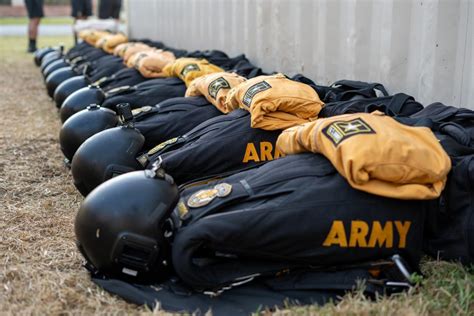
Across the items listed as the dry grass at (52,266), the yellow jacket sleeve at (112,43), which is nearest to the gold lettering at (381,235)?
the dry grass at (52,266)

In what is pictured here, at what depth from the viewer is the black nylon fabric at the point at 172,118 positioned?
4.21 meters

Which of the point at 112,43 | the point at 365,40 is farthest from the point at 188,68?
the point at 112,43

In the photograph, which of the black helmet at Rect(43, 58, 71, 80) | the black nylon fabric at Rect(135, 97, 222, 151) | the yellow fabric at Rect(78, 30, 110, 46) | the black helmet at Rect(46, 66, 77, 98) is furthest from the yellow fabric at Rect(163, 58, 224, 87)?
the yellow fabric at Rect(78, 30, 110, 46)

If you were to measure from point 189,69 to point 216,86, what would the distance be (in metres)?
1.14

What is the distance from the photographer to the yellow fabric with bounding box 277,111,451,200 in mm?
2547

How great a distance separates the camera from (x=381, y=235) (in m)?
2.62

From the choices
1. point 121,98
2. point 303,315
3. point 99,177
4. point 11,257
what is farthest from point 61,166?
point 303,315

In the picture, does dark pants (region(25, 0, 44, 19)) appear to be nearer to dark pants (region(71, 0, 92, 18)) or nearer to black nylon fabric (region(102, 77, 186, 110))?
dark pants (region(71, 0, 92, 18))

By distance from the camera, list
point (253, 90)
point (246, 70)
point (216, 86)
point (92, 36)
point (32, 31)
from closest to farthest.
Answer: point (253, 90) → point (216, 86) → point (246, 70) → point (92, 36) → point (32, 31)

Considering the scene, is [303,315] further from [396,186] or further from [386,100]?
[386,100]

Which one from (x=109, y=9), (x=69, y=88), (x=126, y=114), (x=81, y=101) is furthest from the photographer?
(x=109, y=9)

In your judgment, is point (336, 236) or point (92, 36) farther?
point (92, 36)

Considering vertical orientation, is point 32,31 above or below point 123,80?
below

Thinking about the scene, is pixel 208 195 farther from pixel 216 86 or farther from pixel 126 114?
pixel 216 86
